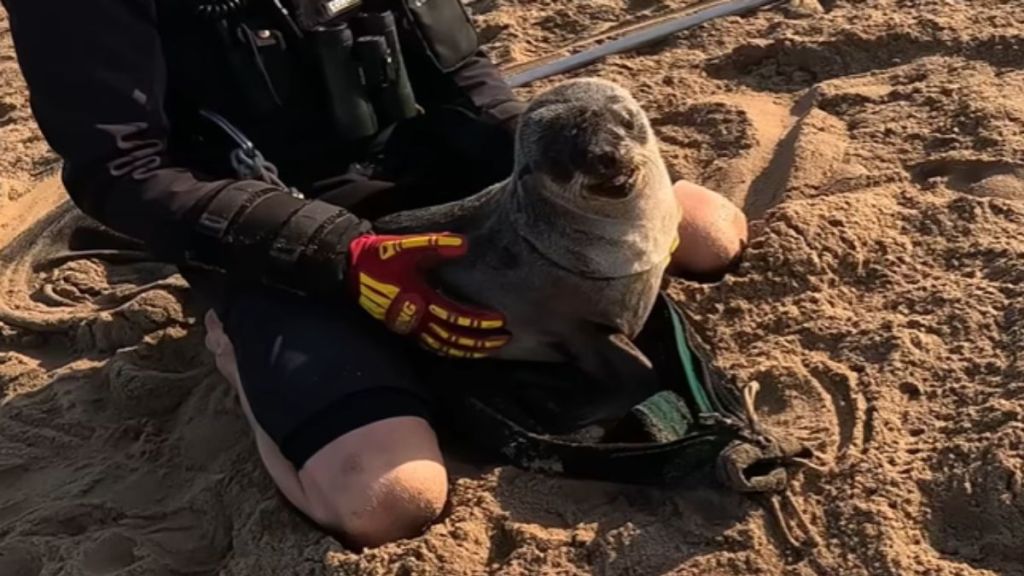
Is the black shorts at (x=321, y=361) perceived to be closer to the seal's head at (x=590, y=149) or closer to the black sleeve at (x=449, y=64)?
the black sleeve at (x=449, y=64)

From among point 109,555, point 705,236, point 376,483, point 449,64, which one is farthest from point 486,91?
point 109,555

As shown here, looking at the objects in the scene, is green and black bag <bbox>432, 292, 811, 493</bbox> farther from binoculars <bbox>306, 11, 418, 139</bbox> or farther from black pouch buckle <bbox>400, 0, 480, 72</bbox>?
black pouch buckle <bbox>400, 0, 480, 72</bbox>

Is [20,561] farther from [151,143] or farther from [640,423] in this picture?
[640,423]

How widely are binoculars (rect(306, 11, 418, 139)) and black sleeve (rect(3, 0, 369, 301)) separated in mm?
234

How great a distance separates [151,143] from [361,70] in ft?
1.24

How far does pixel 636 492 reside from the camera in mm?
1971

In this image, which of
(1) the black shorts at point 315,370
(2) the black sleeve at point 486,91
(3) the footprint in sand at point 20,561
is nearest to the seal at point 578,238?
(1) the black shorts at point 315,370

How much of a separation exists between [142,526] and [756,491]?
3.31 feet

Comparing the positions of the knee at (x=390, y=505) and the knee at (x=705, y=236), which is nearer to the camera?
the knee at (x=390, y=505)

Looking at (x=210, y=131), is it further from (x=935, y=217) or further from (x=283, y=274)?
(x=935, y=217)

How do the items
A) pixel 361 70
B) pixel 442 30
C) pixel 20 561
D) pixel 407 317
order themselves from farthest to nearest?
pixel 442 30 → pixel 361 70 → pixel 20 561 → pixel 407 317

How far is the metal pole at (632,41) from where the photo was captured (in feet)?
11.2

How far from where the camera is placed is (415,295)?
80.7 inches

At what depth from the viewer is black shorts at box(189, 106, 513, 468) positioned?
2.06 m
